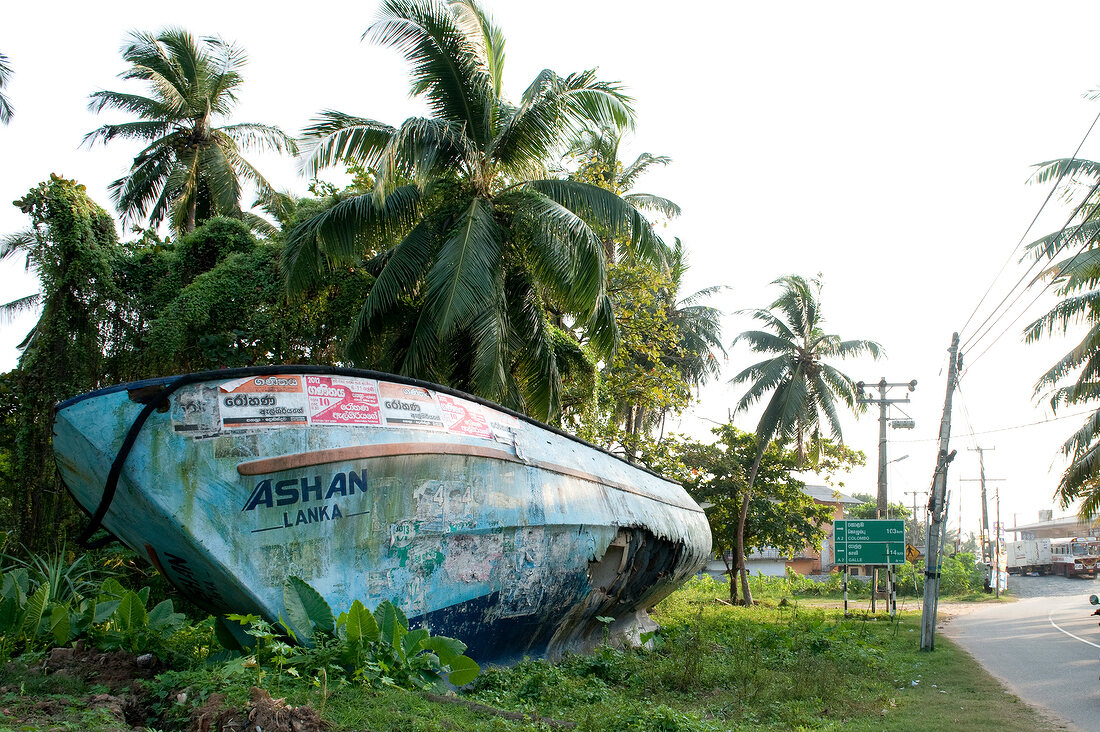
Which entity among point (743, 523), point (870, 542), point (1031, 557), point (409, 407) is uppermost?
point (409, 407)

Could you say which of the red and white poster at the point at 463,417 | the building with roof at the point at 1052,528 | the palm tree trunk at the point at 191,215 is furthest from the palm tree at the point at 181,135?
the building with roof at the point at 1052,528

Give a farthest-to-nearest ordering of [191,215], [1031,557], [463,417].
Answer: [1031,557], [191,215], [463,417]

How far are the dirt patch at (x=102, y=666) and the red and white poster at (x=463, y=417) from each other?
126 inches

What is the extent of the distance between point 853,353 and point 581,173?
13.8 m

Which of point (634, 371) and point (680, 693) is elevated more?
point (634, 371)

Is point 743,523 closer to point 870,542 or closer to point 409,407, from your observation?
point 870,542

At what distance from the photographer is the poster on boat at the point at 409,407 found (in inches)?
291

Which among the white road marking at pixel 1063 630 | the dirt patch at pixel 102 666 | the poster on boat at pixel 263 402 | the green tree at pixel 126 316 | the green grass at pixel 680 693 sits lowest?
the white road marking at pixel 1063 630

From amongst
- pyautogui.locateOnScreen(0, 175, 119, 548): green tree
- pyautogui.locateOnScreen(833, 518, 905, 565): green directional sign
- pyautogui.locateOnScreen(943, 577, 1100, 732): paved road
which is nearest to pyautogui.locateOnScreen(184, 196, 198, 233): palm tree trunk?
pyautogui.locateOnScreen(0, 175, 119, 548): green tree

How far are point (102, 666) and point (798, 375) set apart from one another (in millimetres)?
23877

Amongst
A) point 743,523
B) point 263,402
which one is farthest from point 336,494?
point 743,523

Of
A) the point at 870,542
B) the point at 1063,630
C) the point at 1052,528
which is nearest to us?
the point at 1063,630

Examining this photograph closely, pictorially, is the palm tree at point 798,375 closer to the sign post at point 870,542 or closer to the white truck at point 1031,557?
the sign post at point 870,542

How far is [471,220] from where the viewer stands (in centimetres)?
1243
